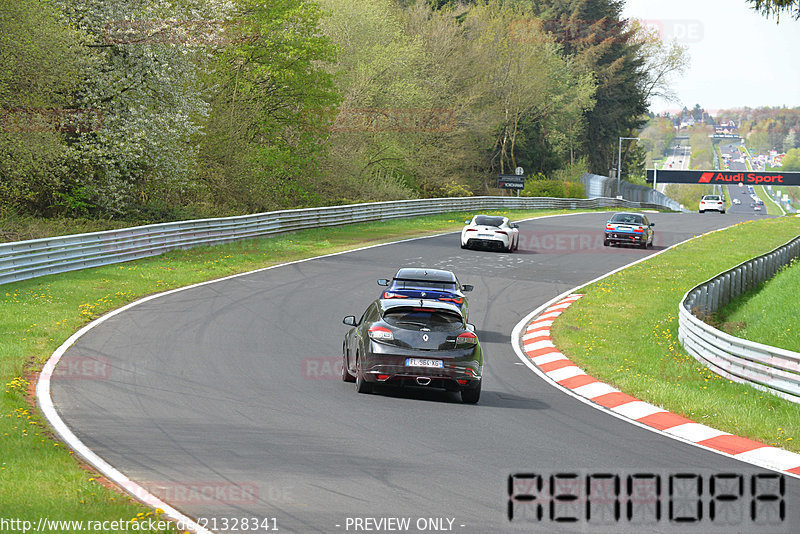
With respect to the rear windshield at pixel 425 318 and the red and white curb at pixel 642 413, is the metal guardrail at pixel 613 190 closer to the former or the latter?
the red and white curb at pixel 642 413

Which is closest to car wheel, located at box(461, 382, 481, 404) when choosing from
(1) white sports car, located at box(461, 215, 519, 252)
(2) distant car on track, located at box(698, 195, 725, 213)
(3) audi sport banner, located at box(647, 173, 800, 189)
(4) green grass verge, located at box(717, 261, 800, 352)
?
(4) green grass verge, located at box(717, 261, 800, 352)

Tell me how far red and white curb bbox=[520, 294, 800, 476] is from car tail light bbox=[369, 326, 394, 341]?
320 centimetres

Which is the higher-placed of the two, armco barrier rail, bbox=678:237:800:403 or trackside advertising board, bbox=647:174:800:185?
armco barrier rail, bbox=678:237:800:403

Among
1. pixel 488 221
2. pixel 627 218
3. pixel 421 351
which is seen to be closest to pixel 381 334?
pixel 421 351

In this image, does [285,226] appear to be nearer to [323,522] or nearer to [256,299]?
[256,299]

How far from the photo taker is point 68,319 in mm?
18016

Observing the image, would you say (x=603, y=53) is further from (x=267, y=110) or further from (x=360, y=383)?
(x=360, y=383)

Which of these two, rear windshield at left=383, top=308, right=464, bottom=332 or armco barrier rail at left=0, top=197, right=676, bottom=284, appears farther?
armco barrier rail at left=0, top=197, right=676, bottom=284

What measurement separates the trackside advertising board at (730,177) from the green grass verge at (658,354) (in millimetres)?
78684

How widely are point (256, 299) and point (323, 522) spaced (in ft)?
46.7

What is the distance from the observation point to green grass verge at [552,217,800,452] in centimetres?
1239

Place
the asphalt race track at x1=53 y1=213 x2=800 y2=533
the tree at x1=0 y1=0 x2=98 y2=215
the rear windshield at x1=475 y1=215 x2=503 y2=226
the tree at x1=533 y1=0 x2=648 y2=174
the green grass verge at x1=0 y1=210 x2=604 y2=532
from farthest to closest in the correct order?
the tree at x1=533 y1=0 x2=648 y2=174, the rear windshield at x1=475 y1=215 x2=503 y2=226, the tree at x1=0 y1=0 x2=98 y2=215, the asphalt race track at x1=53 y1=213 x2=800 y2=533, the green grass verge at x1=0 y1=210 x2=604 y2=532

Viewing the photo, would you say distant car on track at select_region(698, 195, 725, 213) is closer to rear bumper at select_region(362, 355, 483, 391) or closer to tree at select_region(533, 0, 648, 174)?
tree at select_region(533, 0, 648, 174)

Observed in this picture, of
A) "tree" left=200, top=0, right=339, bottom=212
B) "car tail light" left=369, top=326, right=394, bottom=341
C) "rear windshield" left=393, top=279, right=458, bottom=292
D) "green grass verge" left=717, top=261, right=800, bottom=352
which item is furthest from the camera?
"tree" left=200, top=0, right=339, bottom=212
